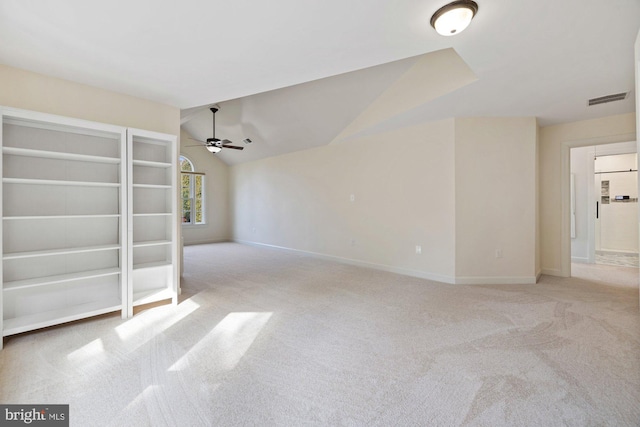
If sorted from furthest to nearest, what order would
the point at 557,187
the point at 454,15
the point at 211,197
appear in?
the point at 211,197 < the point at 557,187 < the point at 454,15

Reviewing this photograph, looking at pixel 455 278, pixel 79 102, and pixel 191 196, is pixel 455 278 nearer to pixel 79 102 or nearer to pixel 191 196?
pixel 79 102

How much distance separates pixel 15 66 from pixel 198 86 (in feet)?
4.94

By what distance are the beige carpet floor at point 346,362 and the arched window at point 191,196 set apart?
564 centimetres

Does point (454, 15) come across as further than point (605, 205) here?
No

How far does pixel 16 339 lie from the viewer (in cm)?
243

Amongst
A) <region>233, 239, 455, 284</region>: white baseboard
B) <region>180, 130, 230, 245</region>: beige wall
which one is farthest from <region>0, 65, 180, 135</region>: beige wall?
<region>180, 130, 230, 245</region>: beige wall

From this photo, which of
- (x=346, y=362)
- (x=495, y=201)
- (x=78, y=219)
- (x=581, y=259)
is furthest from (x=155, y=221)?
(x=581, y=259)

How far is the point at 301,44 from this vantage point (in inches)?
87.9

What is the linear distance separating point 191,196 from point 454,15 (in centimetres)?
835

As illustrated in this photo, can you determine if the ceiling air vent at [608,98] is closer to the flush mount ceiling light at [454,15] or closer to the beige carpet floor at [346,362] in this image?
the beige carpet floor at [346,362]

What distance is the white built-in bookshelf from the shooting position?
251 cm

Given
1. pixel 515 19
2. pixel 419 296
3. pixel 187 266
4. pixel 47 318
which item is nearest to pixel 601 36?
pixel 515 19

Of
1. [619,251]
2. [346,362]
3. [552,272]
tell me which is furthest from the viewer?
[619,251]

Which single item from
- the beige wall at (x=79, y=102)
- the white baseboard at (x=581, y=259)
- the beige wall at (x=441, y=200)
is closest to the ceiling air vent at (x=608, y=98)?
the beige wall at (x=441, y=200)
